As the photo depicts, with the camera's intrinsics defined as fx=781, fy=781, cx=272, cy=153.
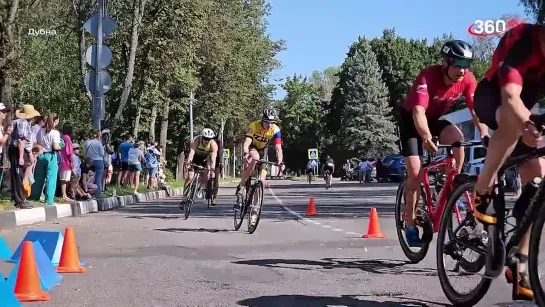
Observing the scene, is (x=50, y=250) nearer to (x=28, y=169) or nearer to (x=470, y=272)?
(x=470, y=272)

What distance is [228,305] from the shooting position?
5574 millimetres

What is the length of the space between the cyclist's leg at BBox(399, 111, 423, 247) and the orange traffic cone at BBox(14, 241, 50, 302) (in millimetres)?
3440

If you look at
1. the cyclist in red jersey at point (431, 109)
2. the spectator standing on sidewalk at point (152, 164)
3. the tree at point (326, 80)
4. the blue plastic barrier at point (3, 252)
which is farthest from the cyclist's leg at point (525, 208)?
the tree at point (326, 80)

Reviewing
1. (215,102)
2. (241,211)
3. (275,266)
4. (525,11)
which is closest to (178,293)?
(275,266)

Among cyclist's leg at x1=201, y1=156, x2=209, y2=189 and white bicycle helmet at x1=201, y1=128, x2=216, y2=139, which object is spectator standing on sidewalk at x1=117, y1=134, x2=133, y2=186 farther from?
white bicycle helmet at x1=201, y1=128, x2=216, y2=139

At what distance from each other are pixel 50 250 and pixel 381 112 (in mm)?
83512

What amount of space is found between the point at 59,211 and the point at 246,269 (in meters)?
9.13

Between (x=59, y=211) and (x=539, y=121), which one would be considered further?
(x=59, y=211)

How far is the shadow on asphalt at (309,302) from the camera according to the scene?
5.52 metres

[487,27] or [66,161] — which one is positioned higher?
[487,27]

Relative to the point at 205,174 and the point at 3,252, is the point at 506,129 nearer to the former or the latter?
the point at 3,252

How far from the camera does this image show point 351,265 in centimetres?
756

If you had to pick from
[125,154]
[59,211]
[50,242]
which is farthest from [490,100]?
[125,154]

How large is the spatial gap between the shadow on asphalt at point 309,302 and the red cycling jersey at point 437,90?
2.11m
